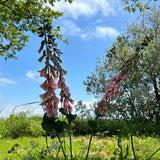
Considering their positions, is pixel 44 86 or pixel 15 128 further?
pixel 15 128

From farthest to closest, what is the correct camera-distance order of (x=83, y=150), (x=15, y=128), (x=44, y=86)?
1. (x=15, y=128)
2. (x=83, y=150)
3. (x=44, y=86)

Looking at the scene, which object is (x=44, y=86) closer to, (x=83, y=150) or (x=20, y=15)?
(x=83, y=150)

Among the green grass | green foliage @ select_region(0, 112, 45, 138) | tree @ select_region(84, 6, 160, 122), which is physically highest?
tree @ select_region(84, 6, 160, 122)

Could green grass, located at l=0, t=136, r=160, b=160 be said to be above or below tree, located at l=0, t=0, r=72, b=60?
below

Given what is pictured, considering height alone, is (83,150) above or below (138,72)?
below

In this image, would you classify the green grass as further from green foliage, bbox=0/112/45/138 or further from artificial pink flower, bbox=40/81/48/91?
green foliage, bbox=0/112/45/138

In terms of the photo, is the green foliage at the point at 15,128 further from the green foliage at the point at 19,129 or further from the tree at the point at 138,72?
the tree at the point at 138,72

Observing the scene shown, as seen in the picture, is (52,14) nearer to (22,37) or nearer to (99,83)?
(22,37)

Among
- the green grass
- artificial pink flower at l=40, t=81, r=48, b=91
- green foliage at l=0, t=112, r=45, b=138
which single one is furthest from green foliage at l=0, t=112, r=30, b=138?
artificial pink flower at l=40, t=81, r=48, b=91

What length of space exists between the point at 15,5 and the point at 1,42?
3352mm

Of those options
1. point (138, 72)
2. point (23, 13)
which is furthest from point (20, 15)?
point (138, 72)

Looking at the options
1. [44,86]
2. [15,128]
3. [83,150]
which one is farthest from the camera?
[15,128]

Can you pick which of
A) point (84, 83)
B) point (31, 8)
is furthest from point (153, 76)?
point (31, 8)

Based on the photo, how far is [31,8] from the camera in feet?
31.0
